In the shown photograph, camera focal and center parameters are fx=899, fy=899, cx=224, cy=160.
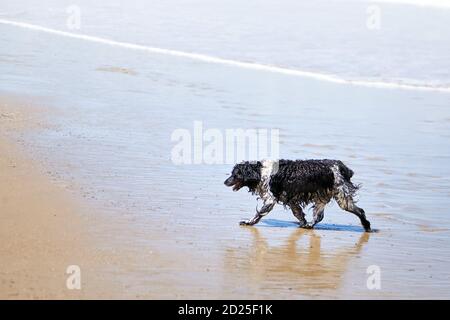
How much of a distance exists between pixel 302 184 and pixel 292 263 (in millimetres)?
1734

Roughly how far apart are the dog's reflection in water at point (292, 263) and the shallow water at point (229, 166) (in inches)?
0.8

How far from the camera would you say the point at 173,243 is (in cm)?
780

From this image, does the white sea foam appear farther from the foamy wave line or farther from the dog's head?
the dog's head

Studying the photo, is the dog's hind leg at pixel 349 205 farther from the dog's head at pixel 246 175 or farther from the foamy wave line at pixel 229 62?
the foamy wave line at pixel 229 62

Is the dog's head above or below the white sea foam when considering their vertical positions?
below

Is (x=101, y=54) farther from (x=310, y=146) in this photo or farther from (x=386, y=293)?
(x=386, y=293)

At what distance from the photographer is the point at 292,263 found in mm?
7625

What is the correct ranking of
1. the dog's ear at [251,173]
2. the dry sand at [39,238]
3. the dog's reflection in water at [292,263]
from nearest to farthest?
the dry sand at [39,238] → the dog's reflection in water at [292,263] → the dog's ear at [251,173]

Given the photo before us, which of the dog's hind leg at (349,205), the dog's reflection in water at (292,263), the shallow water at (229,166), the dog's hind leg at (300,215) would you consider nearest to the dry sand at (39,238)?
the shallow water at (229,166)

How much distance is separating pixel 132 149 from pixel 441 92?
916 cm

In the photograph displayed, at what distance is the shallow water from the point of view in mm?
7266

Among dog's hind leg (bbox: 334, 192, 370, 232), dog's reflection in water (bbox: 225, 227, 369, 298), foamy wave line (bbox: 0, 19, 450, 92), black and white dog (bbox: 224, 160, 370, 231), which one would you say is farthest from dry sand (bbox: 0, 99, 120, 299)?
foamy wave line (bbox: 0, 19, 450, 92)

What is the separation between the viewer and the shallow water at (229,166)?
7.27 m
